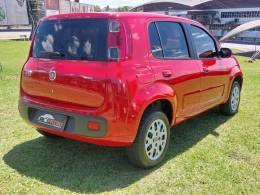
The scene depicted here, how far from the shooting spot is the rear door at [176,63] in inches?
161

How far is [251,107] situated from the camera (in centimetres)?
711

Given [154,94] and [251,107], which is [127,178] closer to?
[154,94]

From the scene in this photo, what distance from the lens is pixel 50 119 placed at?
13.0 ft

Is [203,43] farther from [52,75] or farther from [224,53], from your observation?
[52,75]

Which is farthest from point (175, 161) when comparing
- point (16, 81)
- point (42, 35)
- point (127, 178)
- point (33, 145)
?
point (16, 81)

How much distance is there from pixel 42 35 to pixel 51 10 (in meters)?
56.2

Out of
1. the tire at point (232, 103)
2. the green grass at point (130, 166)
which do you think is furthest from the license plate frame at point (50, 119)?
the tire at point (232, 103)

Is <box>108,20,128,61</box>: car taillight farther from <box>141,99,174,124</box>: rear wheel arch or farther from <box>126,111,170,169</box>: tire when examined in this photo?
<box>126,111,170,169</box>: tire

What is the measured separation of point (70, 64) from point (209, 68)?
235 cm

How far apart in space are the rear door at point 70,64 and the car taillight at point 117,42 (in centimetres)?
6

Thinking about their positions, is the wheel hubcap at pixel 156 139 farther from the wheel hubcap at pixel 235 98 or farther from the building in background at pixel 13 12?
the building in background at pixel 13 12

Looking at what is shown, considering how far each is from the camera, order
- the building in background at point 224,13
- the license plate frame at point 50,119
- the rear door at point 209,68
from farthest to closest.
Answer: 1. the building in background at point 224,13
2. the rear door at point 209,68
3. the license plate frame at point 50,119

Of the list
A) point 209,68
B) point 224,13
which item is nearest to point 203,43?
point 209,68

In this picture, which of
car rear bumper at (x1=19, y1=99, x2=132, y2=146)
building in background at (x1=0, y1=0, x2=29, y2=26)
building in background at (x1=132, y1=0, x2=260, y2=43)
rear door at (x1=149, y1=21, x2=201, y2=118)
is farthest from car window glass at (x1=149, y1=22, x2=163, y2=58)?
building in background at (x1=0, y1=0, x2=29, y2=26)
